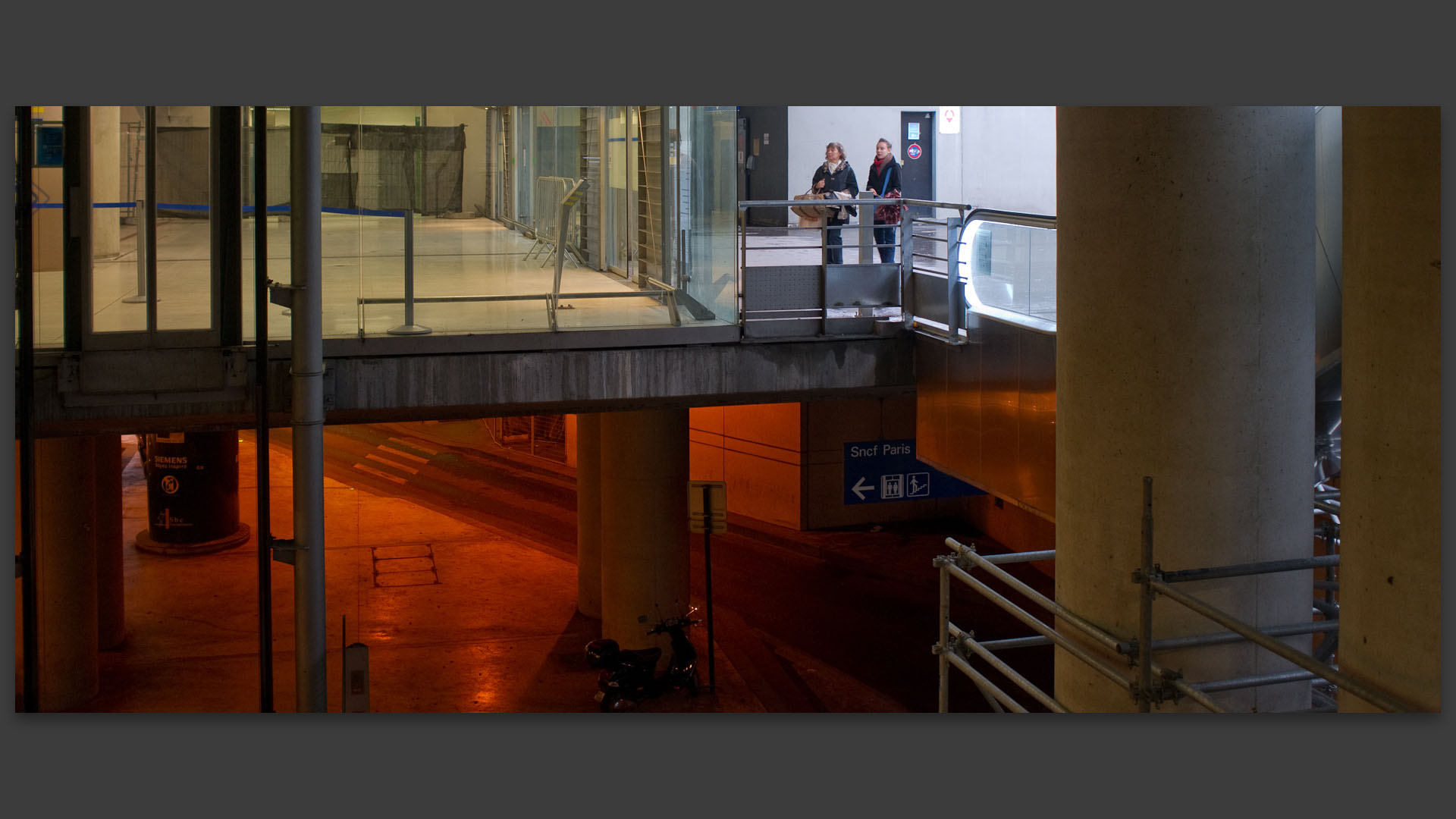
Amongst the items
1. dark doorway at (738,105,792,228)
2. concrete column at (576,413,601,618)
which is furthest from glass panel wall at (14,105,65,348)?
dark doorway at (738,105,792,228)

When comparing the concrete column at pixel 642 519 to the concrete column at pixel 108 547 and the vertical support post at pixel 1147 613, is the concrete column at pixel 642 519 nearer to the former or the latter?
the concrete column at pixel 108 547

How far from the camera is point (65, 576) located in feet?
46.4

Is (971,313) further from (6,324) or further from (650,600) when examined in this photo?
(6,324)

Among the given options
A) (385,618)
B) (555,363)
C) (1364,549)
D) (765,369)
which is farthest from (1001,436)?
(385,618)

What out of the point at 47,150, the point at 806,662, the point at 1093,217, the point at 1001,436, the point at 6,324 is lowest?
the point at 806,662

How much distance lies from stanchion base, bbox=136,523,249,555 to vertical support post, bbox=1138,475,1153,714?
1597cm

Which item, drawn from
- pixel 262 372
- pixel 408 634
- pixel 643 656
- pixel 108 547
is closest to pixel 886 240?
pixel 643 656

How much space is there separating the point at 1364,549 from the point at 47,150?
7.88 metres

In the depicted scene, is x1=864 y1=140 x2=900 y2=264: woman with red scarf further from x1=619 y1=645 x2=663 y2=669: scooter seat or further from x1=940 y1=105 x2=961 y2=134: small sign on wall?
x1=940 y1=105 x2=961 y2=134: small sign on wall

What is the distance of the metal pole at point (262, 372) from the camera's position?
8.70 metres

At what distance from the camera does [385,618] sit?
16.7 m

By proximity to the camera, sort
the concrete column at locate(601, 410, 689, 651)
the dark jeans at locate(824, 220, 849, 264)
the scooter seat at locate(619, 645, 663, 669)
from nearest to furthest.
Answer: the scooter seat at locate(619, 645, 663, 669) → the concrete column at locate(601, 410, 689, 651) → the dark jeans at locate(824, 220, 849, 264)

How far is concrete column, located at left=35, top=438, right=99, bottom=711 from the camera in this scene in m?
13.9

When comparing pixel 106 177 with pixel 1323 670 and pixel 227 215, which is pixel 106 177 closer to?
pixel 227 215
